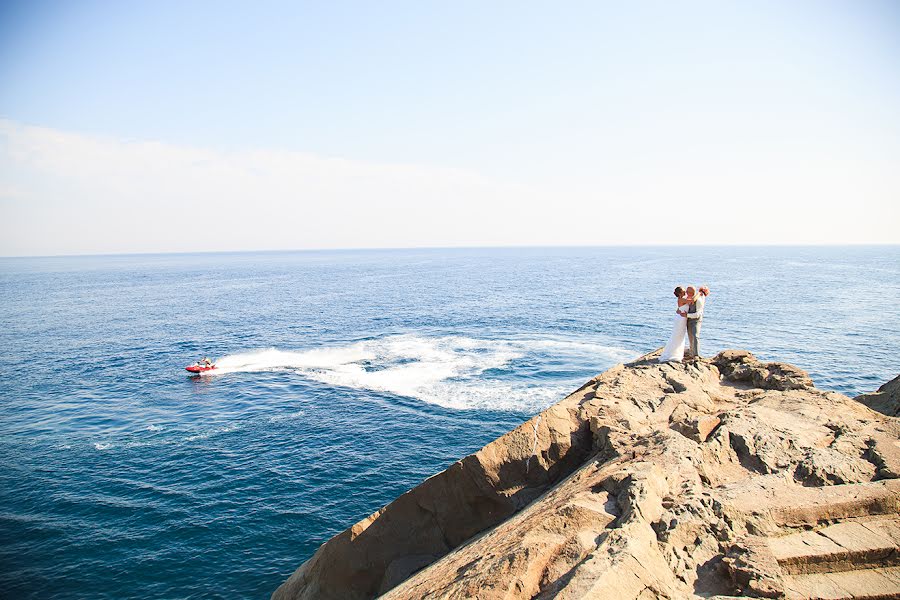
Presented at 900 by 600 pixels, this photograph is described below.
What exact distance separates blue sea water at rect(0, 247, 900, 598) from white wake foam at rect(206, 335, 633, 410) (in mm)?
306

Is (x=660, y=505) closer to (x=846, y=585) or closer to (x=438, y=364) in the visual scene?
(x=846, y=585)

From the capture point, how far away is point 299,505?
2642cm

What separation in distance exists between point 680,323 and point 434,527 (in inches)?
463

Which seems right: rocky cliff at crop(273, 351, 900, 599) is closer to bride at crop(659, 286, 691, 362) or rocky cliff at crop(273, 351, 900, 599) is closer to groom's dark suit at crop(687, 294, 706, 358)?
bride at crop(659, 286, 691, 362)

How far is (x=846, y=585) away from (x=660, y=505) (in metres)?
2.84

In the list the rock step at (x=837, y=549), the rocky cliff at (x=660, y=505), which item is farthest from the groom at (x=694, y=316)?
the rock step at (x=837, y=549)

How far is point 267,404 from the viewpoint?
4134cm

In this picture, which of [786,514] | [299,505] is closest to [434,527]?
[786,514]

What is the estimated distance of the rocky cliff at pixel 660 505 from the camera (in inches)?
298

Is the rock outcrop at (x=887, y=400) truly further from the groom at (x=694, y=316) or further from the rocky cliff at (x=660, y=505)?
the groom at (x=694, y=316)

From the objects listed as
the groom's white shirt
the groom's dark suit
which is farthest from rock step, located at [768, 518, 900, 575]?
the groom's white shirt

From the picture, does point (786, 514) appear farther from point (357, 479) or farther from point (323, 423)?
point (323, 423)

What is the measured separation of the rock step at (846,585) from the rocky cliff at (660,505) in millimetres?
27

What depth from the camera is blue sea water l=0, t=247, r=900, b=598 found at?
23.6m
